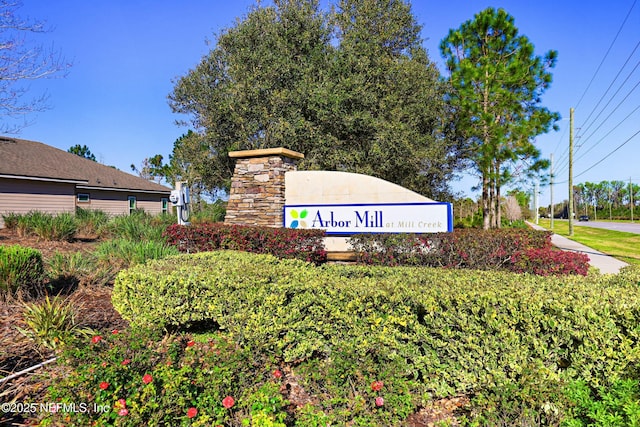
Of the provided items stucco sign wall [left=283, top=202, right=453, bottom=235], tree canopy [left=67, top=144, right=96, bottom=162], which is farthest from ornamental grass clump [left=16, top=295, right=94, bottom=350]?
tree canopy [left=67, top=144, right=96, bottom=162]

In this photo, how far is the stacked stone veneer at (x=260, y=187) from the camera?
25.6ft

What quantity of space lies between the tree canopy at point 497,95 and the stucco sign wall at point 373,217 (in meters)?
7.25

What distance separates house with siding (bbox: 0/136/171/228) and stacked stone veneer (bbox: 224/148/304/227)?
13.4 metres

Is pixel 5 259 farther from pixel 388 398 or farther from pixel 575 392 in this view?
pixel 575 392

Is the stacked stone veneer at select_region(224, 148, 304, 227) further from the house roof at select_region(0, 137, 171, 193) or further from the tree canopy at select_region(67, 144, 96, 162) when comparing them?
the tree canopy at select_region(67, 144, 96, 162)

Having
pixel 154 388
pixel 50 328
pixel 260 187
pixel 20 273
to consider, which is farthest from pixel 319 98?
pixel 154 388

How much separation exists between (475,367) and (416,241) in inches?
119


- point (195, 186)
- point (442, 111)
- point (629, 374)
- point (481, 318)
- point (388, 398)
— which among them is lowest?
point (388, 398)

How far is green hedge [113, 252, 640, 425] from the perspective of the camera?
2.47 meters

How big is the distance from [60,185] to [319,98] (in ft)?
45.6

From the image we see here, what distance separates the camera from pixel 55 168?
719 inches

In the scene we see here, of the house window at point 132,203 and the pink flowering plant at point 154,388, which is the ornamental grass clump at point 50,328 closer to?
the pink flowering plant at point 154,388

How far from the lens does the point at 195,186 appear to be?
17562 mm

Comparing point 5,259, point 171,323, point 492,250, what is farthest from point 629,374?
point 5,259
